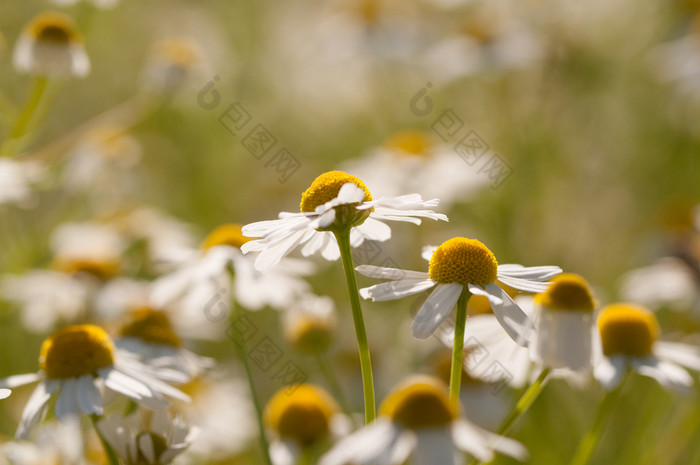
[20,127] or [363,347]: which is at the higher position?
[20,127]

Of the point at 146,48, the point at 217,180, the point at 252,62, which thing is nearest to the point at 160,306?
the point at 217,180

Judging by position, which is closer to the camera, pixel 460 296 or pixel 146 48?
pixel 460 296

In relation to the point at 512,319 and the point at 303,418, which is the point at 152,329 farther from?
the point at 512,319

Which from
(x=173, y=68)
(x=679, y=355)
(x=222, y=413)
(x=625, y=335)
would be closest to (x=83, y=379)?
(x=625, y=335)

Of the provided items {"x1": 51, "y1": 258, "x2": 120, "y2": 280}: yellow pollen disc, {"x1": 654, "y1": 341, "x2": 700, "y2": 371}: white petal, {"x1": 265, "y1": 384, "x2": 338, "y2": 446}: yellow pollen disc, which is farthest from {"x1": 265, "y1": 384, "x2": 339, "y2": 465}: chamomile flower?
{"x1": 51, "y1": 258, "x2": 120, "y2": 280}: yellow pollen disc

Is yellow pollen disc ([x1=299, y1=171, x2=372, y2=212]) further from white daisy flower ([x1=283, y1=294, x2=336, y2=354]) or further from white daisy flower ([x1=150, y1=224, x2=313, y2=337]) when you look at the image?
white daisy flower ([x1=283, y1=294, x2=336, y2=354])

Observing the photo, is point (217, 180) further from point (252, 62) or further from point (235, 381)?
point (235, 381)
